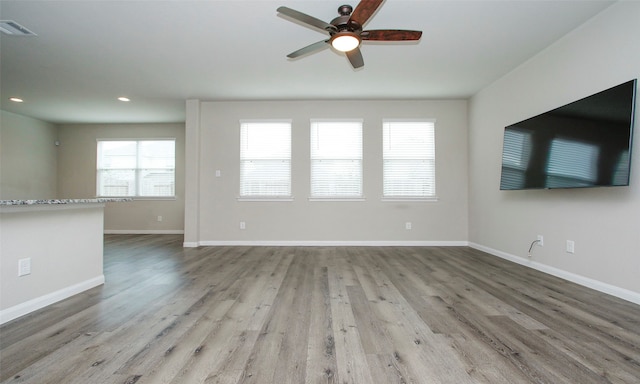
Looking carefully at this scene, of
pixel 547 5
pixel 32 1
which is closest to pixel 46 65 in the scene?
pixel 32 1

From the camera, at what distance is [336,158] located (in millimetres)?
5191

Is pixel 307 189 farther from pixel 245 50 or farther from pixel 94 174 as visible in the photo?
pixel 94 174

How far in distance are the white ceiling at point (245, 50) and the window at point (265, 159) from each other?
1.81 feet

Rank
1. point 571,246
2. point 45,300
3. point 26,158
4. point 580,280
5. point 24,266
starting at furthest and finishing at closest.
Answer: point 26,158 < point 571,246 < point 580,280 < point 45,300 < point 24,266

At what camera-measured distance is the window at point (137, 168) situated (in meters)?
6.90

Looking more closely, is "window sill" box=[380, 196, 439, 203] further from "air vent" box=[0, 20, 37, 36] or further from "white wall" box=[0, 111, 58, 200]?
"white wall" box=[0, 111, 58, 200]

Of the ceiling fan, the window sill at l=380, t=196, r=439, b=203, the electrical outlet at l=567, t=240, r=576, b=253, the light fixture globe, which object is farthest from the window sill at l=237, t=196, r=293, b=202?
the electrical outlet at l=567, t=240, r=576, b=253

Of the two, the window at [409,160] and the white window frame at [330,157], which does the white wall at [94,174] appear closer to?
the white window frame at [330,157]

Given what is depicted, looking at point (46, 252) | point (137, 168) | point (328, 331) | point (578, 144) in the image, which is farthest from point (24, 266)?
point (137, 168)

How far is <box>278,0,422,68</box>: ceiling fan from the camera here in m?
2.20

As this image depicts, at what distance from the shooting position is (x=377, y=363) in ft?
4.93

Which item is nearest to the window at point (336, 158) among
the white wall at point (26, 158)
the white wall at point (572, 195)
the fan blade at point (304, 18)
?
the white wall at point (572, 195)

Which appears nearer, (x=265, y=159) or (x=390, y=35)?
(x=390, y=35)

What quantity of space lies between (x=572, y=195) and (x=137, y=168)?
792cm
